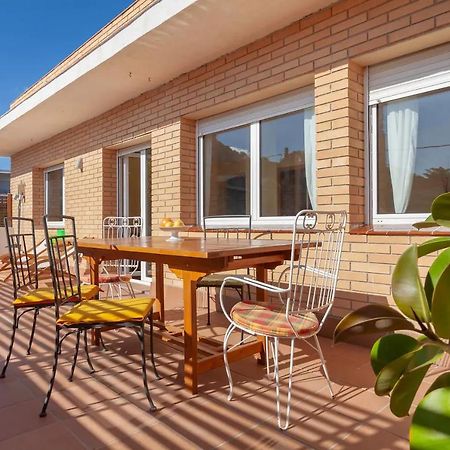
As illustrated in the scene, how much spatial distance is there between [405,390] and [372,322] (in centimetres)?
13

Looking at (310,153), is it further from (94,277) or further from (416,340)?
(416,340)

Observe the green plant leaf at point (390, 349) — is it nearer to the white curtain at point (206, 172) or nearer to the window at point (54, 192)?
the white curtain at point (206, 172)

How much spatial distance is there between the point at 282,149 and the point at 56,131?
514 cm

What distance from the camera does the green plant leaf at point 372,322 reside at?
742 mm

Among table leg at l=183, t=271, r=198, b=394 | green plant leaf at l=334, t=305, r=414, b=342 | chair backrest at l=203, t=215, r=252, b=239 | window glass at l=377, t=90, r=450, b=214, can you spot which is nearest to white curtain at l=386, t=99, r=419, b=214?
window glass at l=377, t=90, r=450, b=214

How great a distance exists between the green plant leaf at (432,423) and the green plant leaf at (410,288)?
0.41ft

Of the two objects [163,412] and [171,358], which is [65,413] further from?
[171,358]

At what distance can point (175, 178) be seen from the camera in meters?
4.74

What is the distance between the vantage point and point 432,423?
59 cm

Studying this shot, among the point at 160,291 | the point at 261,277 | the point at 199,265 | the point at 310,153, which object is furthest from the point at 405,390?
the point at 310,153

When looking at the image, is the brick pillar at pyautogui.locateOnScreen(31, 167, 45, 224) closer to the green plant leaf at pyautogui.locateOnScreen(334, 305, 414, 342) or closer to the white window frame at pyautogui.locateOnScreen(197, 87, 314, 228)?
the white window frame at pyautogui.locateOnScreen(197, 87, 314, 228)

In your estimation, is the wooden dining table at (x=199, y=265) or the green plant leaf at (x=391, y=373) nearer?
the green plant leaf at (x=391, y=373)

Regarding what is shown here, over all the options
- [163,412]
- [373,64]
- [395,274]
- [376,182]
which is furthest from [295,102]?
[395,274]

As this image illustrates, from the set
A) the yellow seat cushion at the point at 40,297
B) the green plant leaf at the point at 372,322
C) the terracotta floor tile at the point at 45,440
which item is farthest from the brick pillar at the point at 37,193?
the green plant leaf at the point at 372,322
